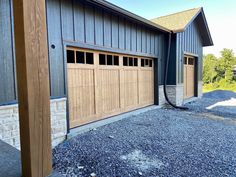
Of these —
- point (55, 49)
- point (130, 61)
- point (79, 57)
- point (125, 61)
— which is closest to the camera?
point (55, 49)

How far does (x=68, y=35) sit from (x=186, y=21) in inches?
252

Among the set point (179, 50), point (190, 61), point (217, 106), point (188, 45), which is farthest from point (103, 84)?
point (190, 61)

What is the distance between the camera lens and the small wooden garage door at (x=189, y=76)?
9922 mm

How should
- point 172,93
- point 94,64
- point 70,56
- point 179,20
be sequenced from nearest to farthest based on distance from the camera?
point 70,56 < point 94,64 < point 172,93 < point 179,20

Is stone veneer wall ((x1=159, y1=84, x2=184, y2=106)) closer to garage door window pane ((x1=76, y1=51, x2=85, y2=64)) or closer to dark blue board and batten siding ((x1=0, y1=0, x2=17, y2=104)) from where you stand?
garage door window pane ((x1=76, y1=51, x2=85, y2=64))

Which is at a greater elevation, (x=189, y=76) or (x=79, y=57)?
(x=79, y=57)

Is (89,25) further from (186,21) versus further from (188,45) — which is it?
(188,45)

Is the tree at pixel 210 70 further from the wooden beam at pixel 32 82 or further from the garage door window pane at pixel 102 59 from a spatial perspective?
the wooden beam at pixel 32 82

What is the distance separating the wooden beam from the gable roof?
740 centimetres

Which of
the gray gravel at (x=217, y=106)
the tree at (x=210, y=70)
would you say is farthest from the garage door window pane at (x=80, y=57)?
the tree at (x=210, y=70)

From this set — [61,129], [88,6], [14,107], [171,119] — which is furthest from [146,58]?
[14,107]

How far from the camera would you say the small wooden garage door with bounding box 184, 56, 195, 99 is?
9.92 metres

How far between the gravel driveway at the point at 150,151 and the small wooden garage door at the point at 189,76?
491 centimetres

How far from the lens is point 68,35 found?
164 inches
